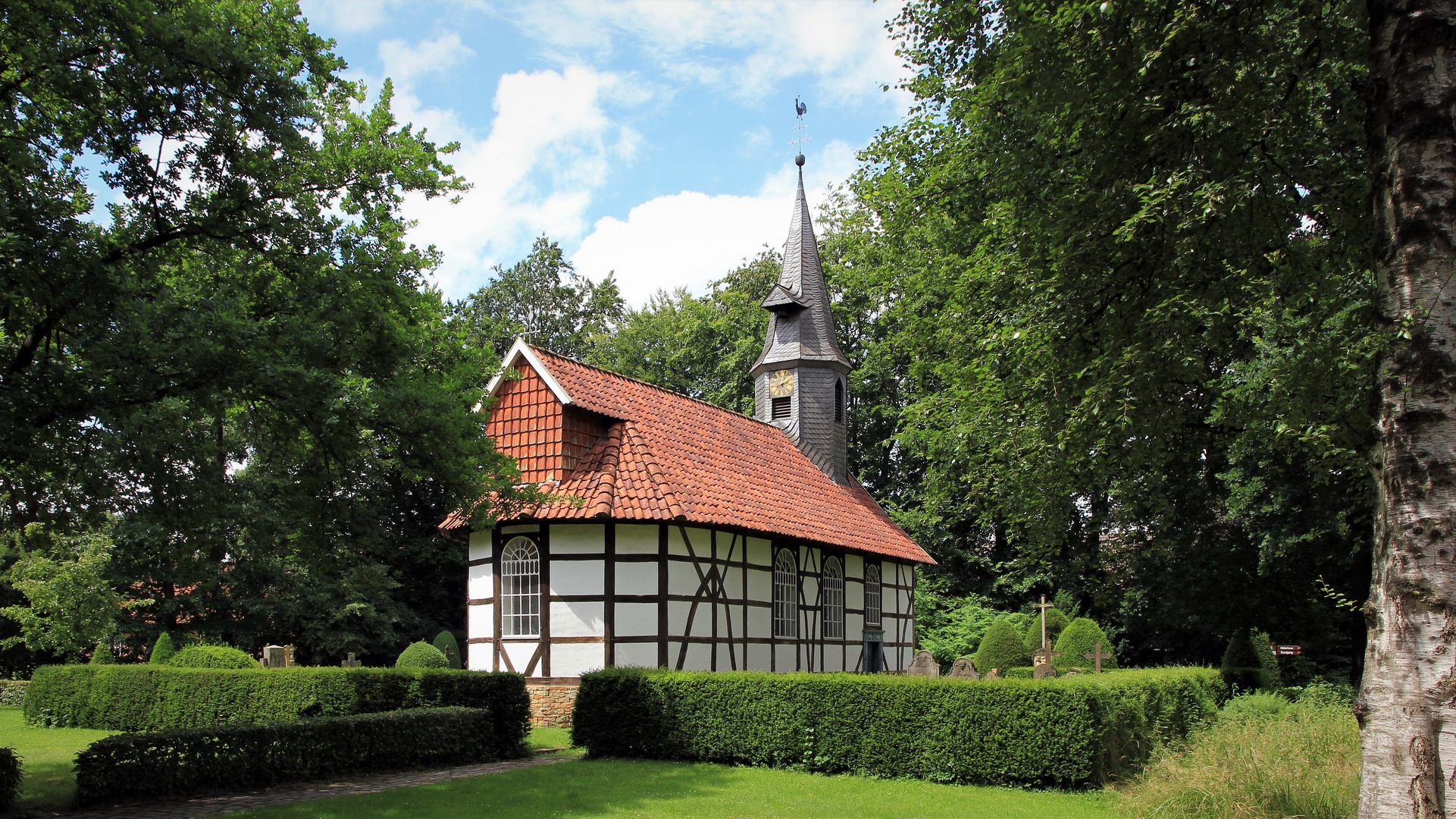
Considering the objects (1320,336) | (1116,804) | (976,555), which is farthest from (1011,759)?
(976,555)

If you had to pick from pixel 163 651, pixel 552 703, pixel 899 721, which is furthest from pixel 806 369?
pixel 163 651

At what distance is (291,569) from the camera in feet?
99.1

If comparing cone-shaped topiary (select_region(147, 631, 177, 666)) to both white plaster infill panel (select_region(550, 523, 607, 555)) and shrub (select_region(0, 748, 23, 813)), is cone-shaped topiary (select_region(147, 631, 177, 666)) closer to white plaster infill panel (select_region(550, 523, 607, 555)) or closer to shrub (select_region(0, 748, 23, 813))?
white plaster infill panel (select_region(550, 523, 607, 555))

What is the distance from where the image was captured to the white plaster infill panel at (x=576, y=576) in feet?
58.5

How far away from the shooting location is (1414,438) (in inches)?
236

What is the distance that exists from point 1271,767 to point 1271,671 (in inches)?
567

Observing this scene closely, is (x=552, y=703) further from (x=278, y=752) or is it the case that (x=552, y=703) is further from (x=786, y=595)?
(x=278, y=752)

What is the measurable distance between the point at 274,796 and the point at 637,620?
748 centimetres

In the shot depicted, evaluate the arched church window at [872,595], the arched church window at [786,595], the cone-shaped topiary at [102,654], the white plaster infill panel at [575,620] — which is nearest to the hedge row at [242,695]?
the white plaster infill panel at [575,620]

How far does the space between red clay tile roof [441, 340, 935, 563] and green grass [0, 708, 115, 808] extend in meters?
6.54

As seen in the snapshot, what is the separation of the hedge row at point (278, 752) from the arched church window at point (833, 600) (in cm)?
942

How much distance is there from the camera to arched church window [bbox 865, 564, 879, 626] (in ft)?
81.9

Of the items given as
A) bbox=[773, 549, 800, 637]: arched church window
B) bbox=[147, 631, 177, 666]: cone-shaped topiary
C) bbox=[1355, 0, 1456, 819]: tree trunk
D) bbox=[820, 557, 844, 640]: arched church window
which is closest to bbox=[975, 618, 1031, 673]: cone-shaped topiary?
bbox=[820, 557, 844, 640]: arched church window

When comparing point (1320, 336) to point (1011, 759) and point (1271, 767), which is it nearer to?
point (1271, 767)
